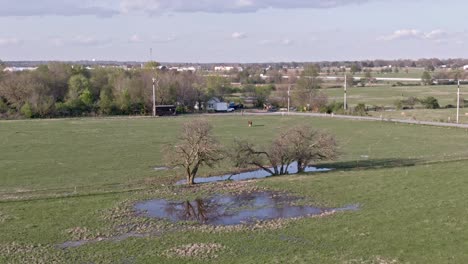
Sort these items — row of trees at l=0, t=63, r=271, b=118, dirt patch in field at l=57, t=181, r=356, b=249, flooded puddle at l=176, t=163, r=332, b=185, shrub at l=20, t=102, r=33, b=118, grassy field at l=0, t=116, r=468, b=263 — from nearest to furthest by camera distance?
grassy field at l=0, t=116, r=468, b=263 → dirt patch in field at l=57, t=181, r=356, b=249 → flooded puddle at l=176, t=163, r=332, b=185 → shrub at l=20, t=102, r=33, b=118 → row of trees at l=0, t=63, r=271, b=118

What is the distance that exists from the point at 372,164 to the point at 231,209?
1858 centimetres

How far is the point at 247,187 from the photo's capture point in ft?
119

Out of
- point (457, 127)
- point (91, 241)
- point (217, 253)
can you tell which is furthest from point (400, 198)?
point (457, 127)

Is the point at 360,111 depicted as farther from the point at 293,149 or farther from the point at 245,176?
the point at 293,149

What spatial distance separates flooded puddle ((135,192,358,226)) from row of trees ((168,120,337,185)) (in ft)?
15.6

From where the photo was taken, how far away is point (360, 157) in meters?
49.7

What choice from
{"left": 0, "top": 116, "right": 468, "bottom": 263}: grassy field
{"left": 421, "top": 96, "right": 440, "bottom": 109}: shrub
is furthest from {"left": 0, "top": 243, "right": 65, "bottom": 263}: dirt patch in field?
{"left": 421, "top": 96, "right": 440, "bottom": 109}: shrub

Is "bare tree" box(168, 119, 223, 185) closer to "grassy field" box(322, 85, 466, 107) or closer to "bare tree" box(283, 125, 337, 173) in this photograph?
"bare tree" box(283, 125, 337, 173)

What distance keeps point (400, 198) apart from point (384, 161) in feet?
51.6

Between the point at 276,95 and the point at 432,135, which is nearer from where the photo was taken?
the point at 432,135

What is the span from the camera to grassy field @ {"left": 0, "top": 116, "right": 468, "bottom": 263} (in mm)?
22906

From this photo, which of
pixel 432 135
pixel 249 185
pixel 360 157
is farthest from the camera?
pixel 432 135

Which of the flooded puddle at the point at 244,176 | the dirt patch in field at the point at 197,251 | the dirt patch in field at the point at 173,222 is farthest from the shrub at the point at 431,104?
the dirt patch in field at the point at 197,251

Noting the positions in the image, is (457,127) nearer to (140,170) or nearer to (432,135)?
(432,135)
